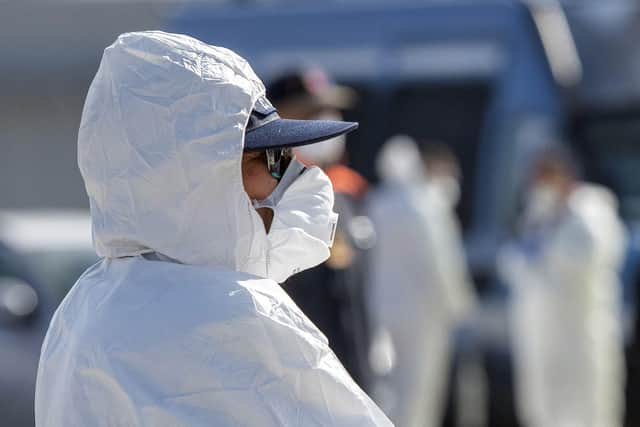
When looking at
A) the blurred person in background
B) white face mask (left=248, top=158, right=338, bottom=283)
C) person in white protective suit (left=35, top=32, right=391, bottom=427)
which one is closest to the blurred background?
the blurred person in background

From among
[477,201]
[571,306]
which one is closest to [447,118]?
[477,201]

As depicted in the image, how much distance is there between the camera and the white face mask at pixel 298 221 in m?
2.06

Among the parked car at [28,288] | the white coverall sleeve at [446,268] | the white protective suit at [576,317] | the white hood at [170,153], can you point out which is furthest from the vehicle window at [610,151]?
the white hood at [170,153]

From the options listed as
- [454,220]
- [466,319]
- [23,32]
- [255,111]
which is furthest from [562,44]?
[23,32]

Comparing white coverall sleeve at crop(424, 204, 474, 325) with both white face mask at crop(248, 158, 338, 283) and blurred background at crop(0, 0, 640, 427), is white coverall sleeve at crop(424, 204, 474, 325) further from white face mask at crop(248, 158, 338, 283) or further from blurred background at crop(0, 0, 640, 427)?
white face mask at crop(248, 158, 338, 283)

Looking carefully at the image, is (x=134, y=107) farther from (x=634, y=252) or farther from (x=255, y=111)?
(x=634, y=252)

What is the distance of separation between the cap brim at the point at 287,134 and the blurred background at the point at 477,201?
4612 millimetres

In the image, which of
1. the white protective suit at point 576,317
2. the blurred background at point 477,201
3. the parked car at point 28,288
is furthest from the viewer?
the white protective suit at point 576,317

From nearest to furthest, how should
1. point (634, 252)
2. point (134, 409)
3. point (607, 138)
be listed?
point (134, 409) → point (634, 252) → point (607, 138)

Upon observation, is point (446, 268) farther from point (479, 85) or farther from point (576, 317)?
point (479, 85)

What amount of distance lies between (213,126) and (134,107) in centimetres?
10

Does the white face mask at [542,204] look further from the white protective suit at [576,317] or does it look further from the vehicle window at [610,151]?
the vehicle window at [610,151]

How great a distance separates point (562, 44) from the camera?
991 cm

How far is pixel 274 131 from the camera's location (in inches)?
78.2
